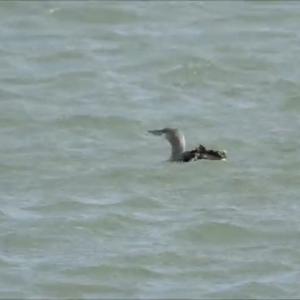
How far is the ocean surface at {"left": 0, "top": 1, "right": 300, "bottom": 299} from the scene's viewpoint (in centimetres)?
1117

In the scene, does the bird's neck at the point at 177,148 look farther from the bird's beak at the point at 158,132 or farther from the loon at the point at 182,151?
the bird's beak at the point at 158,132

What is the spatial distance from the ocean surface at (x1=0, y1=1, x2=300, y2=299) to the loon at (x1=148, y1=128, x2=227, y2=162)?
8cm

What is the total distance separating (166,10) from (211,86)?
3206 millimetres

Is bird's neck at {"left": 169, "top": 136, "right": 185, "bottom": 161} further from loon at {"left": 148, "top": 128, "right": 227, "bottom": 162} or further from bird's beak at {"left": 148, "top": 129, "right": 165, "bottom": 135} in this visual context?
bird's beak at {"left": 148, "top": 129, "right": 165, "bottom": 135}

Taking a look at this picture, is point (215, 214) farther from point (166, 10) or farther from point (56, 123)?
point (166, 10)

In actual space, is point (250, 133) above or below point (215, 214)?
above

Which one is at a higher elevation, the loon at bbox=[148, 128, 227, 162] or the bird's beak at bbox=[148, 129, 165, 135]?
the bird's beak at bbox=[148, 129, 165, 135]

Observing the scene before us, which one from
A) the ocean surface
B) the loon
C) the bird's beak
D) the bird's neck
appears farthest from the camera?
the bird's beak

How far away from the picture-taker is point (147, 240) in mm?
11781

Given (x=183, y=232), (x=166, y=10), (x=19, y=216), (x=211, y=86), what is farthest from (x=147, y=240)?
(x=166, y=10)

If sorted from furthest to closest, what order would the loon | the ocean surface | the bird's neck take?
the bird's neck, the loon, the ocean surface

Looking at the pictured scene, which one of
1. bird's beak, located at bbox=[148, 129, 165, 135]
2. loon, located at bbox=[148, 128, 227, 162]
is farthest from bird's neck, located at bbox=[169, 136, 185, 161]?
bird's beak, located at bbox=[148, 129, 165, 135]

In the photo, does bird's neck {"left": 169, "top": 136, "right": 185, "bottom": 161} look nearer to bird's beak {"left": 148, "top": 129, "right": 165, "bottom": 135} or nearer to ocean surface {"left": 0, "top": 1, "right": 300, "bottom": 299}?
ocean surface {"left": 0, "top": 1, "right": 300, "bottom": 299}

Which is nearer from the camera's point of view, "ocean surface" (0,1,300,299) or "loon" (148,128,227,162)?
"ocean surface" (0,1,300,299)
